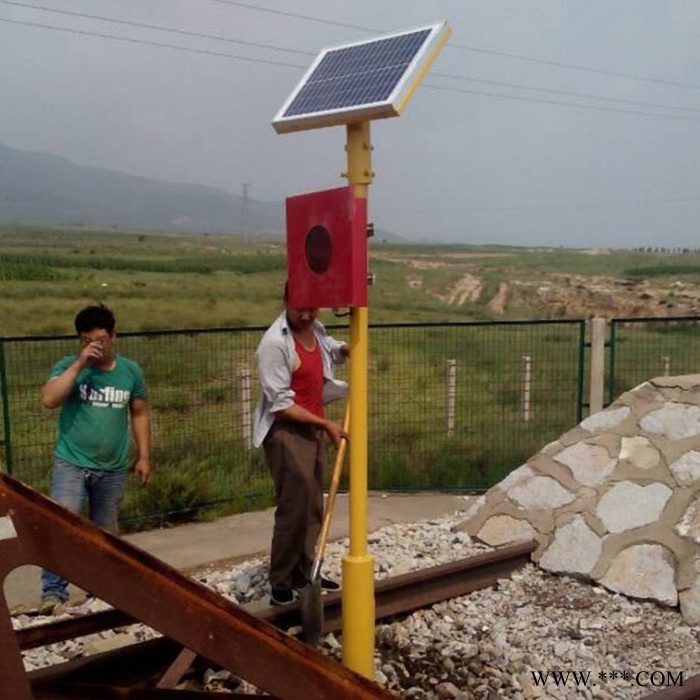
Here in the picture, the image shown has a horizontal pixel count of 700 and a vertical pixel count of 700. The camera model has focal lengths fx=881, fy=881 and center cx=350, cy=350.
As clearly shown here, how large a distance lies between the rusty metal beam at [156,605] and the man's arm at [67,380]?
2.71 m

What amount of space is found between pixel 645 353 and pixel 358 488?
40.4ft

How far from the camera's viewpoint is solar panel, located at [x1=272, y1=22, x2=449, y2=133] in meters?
3.82

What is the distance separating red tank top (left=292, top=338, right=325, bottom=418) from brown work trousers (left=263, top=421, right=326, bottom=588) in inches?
5.6

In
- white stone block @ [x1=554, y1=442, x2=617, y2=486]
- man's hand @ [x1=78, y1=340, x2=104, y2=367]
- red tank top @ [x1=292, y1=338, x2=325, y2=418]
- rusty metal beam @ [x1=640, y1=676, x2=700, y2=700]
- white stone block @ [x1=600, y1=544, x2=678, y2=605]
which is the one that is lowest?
white stone block @ [x1=600, y1=544, x2=678, y2=605]

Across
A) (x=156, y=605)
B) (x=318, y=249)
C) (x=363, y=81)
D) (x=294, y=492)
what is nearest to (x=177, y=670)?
(x=294, y=492)

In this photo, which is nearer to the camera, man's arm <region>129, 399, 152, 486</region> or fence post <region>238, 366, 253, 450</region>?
man's arm <region>129, 399, 152, 486</region>

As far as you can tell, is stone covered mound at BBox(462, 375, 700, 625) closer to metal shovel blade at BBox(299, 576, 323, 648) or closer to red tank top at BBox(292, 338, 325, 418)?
metal shovel blade at BBox(299, 576, 323, 648)

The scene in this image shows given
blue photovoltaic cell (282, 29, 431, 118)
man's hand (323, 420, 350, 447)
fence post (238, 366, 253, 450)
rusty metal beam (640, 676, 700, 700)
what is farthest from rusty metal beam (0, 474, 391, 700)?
fence post (238, 366, 253, 450)

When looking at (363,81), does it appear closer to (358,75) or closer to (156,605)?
(358,75)

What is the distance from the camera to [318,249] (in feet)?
13.0

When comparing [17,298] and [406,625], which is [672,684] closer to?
[406,625]

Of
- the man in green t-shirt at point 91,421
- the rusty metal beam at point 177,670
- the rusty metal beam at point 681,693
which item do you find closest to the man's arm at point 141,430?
the man in green t-shirt at point 91,421

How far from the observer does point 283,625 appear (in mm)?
4902

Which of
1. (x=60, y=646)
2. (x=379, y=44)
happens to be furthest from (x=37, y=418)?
(x=379, y=44)
